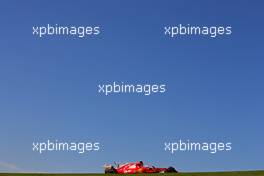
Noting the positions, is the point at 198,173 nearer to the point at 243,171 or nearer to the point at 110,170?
the point at 243,171

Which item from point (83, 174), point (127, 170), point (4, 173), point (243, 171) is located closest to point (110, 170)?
point (127, 170)

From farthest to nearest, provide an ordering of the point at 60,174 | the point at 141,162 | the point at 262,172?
the point at 141,162
the point at 60,174
the point at 262,172

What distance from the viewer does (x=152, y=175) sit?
173 feet

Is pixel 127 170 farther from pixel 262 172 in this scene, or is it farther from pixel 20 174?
pixel 262 172

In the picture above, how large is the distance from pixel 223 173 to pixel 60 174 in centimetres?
1435

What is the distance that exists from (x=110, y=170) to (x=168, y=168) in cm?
661

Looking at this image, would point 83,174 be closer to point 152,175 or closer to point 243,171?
point 152,175

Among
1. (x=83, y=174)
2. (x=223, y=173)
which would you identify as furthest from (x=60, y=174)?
(x=223, y=173)

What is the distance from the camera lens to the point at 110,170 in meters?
62.0

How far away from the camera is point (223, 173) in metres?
53.1

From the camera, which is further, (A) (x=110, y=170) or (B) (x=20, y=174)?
(A) (x=110, y=170)

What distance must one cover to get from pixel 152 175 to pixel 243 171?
25.3ft

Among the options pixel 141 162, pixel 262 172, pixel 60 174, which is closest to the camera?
pixel 262 172

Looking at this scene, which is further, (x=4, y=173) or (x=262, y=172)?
(x=4, y=173)
